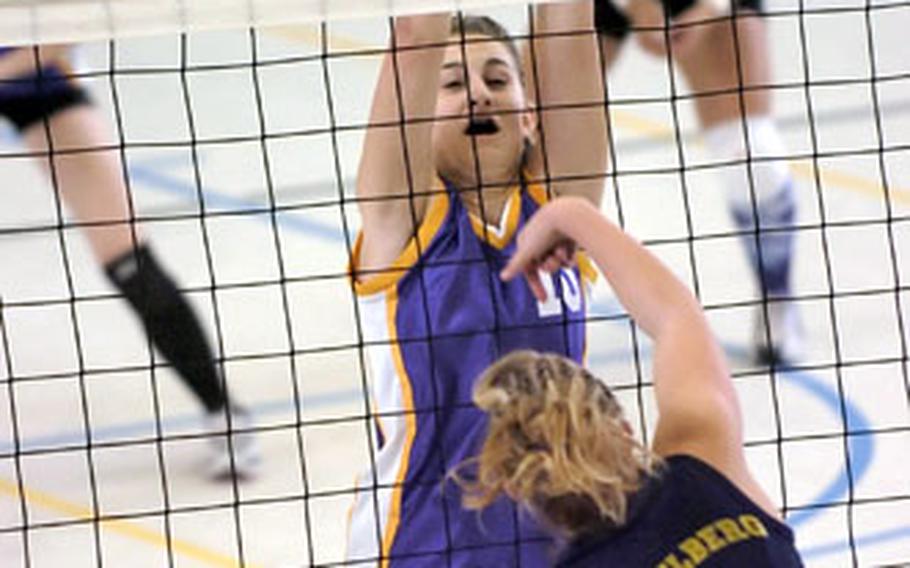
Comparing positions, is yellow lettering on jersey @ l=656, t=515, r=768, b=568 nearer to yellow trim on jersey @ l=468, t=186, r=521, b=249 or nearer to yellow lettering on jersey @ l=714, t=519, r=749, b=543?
yellow lettering on jersey @ l=714, t=519, r=749, b=543

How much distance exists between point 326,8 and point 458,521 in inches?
26.7

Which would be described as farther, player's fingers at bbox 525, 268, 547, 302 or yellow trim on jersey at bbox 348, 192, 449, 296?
yellow trim on jersey at bbox 348, 192, 449, 296

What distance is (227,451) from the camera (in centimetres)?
375

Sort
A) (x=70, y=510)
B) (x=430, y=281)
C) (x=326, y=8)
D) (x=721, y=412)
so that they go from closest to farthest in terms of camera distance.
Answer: (x=721, y=412) → (x=326, y=8) → (x=430, y=281) → (x=70, y=510)

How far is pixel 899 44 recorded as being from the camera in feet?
17.4

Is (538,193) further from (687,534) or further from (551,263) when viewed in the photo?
(687,534)

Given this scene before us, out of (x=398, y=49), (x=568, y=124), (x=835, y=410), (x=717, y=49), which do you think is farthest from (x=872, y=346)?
(x=398, y=49)

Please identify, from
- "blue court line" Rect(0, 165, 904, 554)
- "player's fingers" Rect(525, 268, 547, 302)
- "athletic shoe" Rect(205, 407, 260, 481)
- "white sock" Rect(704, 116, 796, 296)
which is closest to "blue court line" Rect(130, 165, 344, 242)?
"blue court line" Rect(0, 165, 904, 554)

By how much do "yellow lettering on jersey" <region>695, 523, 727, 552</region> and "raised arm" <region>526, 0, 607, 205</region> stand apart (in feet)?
2.75

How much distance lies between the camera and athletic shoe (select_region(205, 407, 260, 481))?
3752mm

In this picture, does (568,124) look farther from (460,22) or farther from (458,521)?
(458,521)

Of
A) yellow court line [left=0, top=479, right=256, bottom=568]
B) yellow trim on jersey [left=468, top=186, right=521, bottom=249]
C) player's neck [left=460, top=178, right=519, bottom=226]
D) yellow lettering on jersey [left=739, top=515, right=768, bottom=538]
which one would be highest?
player's neck [left=460, top=178, right=519, bottom=226]

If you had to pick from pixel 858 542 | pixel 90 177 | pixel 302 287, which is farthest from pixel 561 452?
pixel 302 287

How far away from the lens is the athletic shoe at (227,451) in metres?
3.75
